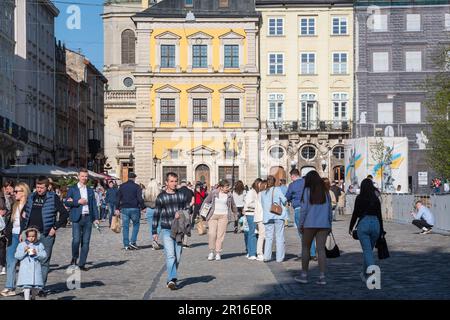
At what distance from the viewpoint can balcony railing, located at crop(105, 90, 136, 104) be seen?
104 m

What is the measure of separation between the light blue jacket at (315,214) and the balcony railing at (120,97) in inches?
3486

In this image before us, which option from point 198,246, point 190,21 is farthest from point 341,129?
point 198,246

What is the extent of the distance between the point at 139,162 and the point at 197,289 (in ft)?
190

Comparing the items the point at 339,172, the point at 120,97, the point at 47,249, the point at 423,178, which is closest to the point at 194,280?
the point at 47,249

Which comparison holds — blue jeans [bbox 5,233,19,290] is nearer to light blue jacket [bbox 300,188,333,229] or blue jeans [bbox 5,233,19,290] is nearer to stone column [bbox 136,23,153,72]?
light blue jacket [bbox 300,188,333,229]

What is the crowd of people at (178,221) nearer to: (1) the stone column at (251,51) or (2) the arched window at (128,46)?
(1) the stone column at (251,51)

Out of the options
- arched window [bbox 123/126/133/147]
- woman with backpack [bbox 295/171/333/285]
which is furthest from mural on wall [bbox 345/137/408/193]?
arched window [bbox 123/126/133/147]

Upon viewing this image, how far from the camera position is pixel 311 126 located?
73.7 meters

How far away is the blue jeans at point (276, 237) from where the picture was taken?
21031mm

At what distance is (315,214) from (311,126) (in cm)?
5776

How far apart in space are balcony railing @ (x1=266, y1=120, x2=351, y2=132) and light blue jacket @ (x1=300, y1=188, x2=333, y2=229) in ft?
187

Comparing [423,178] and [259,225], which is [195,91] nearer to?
[423,178]

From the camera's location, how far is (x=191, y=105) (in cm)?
7419

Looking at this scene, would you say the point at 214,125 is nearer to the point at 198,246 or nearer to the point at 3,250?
the point at 198,246
